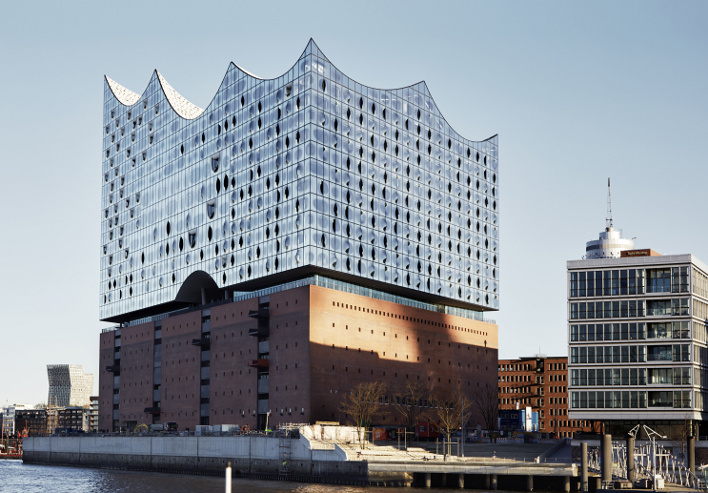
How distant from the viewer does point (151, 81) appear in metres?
168

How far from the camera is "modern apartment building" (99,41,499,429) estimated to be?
128m

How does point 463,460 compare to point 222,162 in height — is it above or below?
below

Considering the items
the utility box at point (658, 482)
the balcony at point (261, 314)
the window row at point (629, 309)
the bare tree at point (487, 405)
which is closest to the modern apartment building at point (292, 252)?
the balcony at point (261, 314)

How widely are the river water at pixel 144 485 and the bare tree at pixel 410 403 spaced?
32.0 metres

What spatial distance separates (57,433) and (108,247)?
121ft

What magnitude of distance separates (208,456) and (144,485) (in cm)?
2280

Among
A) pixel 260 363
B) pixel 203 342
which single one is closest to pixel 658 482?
pixel 260 363

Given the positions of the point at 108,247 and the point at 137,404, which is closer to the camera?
the point at 137,404

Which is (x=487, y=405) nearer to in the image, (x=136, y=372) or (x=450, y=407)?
(x=450, y=407)

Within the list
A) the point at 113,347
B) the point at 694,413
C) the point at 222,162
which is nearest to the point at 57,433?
the point at 113,347

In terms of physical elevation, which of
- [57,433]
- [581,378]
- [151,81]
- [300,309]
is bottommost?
[57,433]

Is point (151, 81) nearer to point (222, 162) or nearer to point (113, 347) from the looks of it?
point (222, 162)

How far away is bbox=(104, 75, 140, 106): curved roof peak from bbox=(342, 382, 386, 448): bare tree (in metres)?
82.1

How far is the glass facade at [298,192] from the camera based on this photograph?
130 metres
